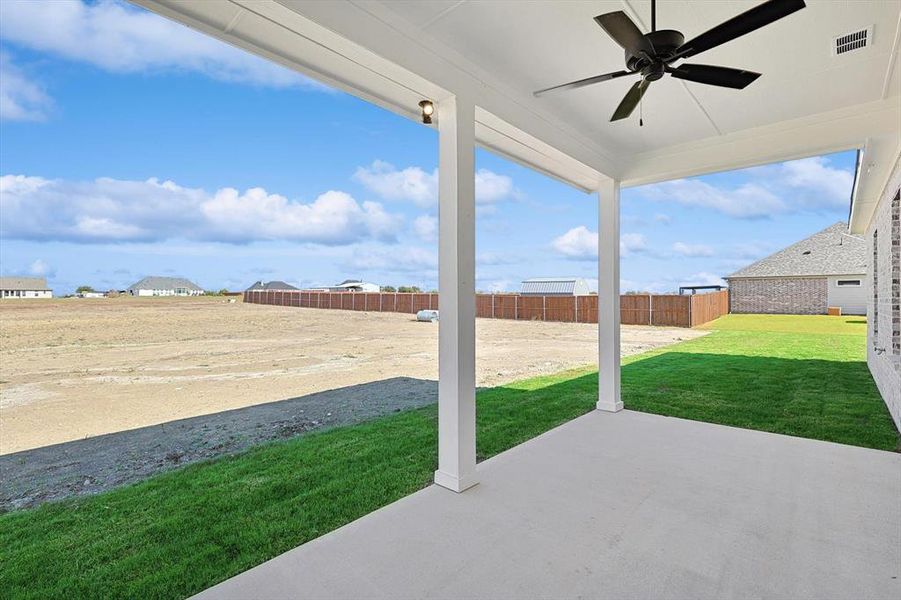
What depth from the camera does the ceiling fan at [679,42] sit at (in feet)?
5.49

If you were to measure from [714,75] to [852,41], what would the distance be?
1085 millimetres

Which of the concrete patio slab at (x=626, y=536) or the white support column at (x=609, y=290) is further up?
the white support column at (x=609, y=290)

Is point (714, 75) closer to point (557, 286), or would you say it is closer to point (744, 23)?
point (744, 23)

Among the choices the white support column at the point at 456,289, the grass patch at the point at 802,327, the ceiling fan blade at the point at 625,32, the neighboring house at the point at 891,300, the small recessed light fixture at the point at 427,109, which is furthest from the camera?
the grass patch at the point at 802,327

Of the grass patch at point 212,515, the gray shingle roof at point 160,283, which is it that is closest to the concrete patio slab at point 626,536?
the grass patch at point 212,515

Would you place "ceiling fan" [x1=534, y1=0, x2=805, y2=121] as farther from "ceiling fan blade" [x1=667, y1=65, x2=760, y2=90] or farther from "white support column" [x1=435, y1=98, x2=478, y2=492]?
"white support column" [x1=435, y1=98, x2=478, y2=492]

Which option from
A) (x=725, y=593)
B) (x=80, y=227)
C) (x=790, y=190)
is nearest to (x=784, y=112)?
(x=725, y=593)

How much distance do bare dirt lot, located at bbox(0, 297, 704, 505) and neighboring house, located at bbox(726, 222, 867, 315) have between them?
29.1 ft

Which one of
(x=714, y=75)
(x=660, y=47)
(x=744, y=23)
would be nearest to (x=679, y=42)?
(x=660, y=47)

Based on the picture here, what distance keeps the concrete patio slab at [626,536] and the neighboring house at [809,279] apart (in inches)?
776

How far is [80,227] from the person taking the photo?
831cm

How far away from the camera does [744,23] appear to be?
1731 mm

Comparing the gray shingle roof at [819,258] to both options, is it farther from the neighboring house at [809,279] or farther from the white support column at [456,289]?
the white support column at [456,289]

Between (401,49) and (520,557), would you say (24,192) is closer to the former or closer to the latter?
(401,49)
